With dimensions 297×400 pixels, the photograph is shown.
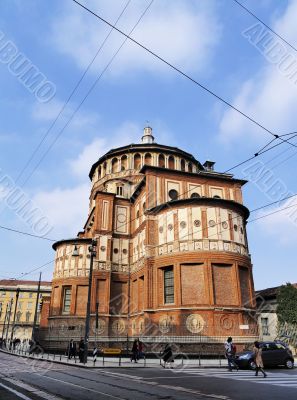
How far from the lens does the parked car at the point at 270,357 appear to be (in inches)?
716

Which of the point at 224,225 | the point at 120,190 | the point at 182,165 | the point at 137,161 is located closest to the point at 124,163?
the point at 137,161

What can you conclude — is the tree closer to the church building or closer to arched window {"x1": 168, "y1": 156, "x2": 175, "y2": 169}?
the church building

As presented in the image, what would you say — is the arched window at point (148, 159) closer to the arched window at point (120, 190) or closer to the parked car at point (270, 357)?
the arched window at point (120, 190)

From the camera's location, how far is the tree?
1288 inches

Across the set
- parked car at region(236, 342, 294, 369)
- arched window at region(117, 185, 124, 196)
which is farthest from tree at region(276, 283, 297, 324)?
arched window at region(117, 185, 124, 196)

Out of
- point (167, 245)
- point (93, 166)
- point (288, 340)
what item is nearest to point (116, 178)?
point (93, 166)

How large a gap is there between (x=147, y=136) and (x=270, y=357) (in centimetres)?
3880

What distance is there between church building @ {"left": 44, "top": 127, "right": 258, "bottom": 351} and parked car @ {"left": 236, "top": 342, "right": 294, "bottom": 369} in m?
7.03

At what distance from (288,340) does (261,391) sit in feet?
85.8

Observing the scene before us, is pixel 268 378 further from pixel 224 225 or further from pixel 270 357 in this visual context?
pixel 224 225

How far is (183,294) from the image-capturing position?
90.8 feet

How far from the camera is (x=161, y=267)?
29.8 meters

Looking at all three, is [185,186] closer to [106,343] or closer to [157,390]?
[106,343]

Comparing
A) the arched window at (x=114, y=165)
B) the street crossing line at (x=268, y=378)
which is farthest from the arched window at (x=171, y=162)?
the street crossing line at (x=268, y=378)
